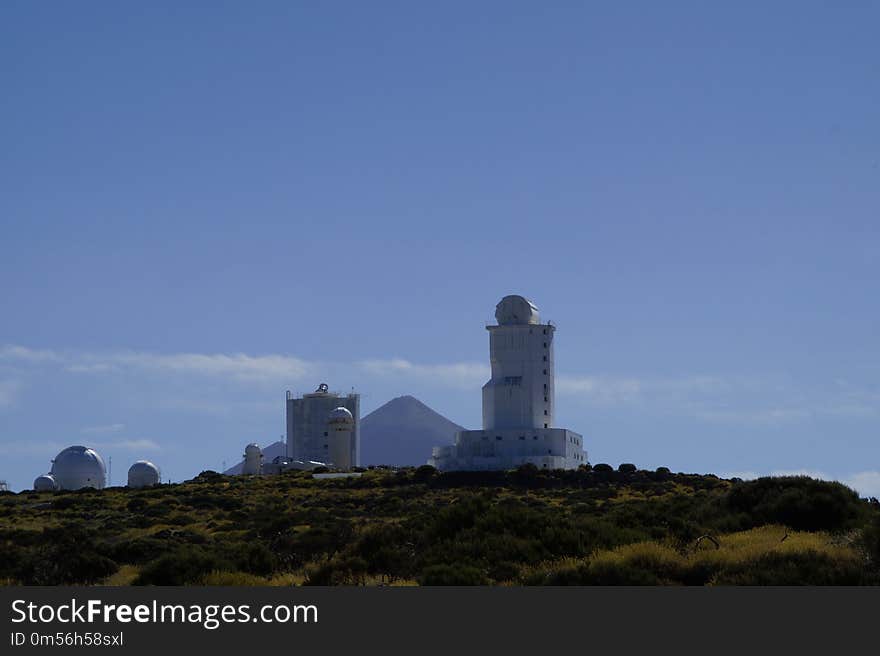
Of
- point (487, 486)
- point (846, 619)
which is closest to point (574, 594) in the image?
point (846, 619)

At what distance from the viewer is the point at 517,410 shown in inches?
3418

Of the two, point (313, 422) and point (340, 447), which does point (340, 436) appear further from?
point (313, 422)

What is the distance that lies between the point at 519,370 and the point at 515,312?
4138 millimetres

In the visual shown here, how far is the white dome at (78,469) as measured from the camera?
85.5m

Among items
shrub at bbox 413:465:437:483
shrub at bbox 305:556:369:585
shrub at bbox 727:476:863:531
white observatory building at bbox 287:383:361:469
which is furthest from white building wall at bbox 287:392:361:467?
shrub at bbox 305:556:369:585

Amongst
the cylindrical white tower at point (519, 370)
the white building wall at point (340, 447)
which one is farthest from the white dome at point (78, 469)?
the cylindrical white tower at point (519, 370)

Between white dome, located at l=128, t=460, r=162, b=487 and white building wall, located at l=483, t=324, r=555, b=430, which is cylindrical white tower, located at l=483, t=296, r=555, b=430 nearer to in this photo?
white building wall, located at l=483, t=324, r=555, b=430

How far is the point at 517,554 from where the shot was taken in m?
22.0

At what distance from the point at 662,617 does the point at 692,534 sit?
393 inches

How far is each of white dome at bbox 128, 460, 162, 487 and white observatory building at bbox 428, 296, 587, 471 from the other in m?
19.4

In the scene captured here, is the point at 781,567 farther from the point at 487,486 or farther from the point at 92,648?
the point at 487,486

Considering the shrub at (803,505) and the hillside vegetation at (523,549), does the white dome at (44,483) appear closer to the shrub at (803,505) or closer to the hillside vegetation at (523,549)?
the hillside vegetation at (523,549)

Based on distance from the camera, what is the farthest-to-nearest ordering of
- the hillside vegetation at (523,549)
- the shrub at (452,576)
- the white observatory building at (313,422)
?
the white observatory building at (313,422) → the hillside vegetation at (523,549) → the shrub at (452,576)

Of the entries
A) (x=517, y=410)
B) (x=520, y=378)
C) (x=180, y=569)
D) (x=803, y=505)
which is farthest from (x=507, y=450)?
(x=180, y=569)
